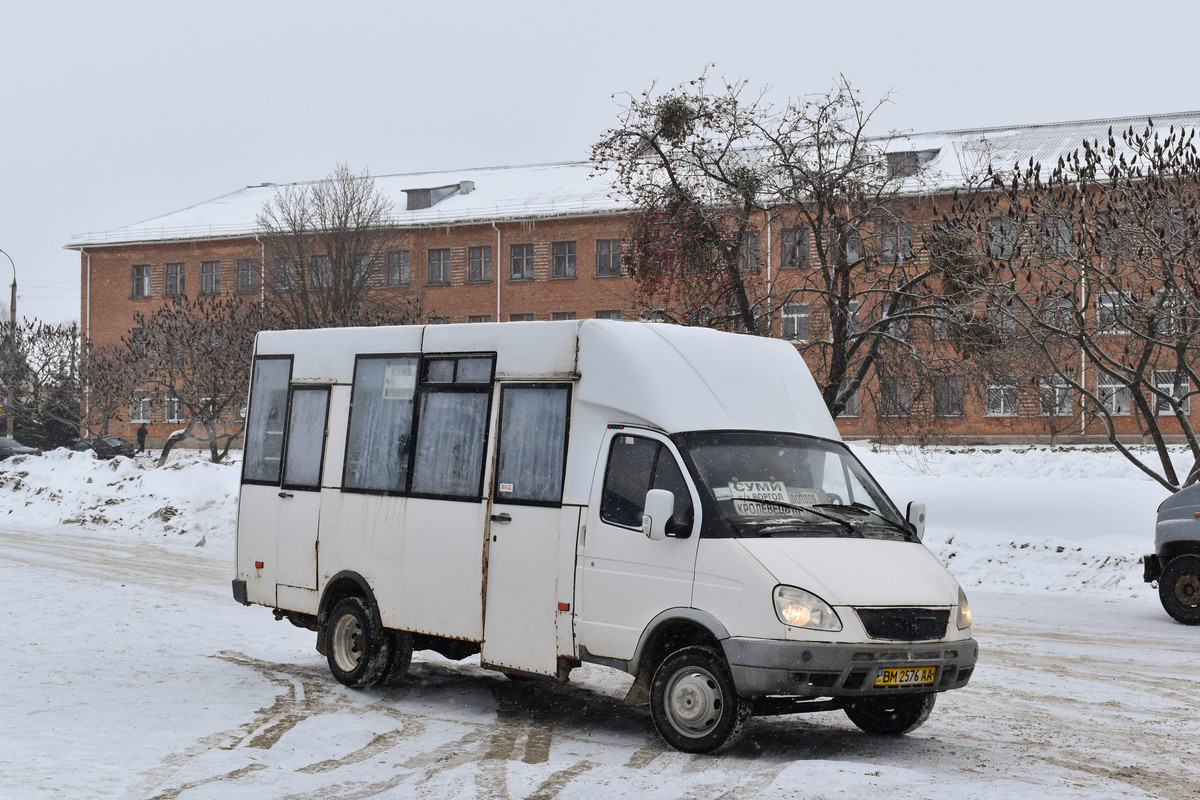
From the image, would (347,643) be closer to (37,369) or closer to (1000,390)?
(1000,390)

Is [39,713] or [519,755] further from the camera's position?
[39,713]

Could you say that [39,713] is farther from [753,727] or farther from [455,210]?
[455,210]

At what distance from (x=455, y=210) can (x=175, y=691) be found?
5267 centimetres

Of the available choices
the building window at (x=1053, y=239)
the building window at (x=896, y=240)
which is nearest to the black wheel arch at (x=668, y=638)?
the building window at (x=1053, y=239)

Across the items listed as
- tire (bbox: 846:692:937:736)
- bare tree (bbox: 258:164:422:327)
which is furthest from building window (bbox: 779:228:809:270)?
bare tree (bbox: 258:164:422:327)

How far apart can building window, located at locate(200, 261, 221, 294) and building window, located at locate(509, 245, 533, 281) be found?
15.2 meters

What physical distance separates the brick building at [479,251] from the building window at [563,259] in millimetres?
54

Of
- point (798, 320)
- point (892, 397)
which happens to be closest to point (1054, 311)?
point (892, 397)

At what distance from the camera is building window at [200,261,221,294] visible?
65.8 meters

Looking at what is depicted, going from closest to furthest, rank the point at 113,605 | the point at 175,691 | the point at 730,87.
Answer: the point at 175,691, the point at 113,605, the point at 730,87

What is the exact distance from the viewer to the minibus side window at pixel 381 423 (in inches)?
414

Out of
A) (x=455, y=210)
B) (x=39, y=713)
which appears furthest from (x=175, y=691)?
(x=455, y=210)

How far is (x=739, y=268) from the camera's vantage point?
23.6 meters

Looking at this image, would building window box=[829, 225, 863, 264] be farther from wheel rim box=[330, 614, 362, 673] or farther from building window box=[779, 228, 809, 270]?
wheel rim box=[330, 614, 362, 673]
